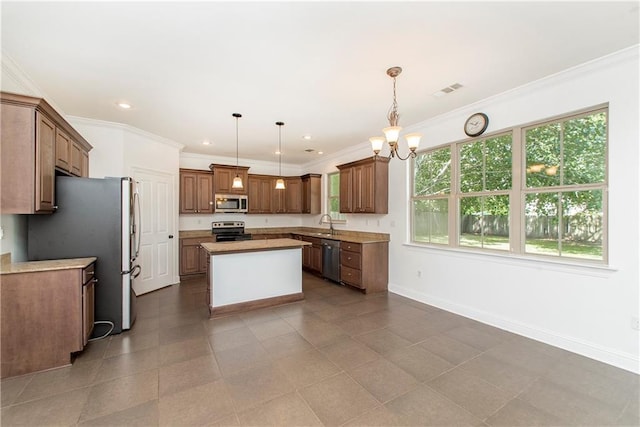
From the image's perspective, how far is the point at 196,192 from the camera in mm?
6133

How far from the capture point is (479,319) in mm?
3527

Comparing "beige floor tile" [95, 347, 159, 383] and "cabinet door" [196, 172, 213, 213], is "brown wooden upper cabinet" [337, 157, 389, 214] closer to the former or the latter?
"cabinet door" [196, 172, 213, 213]

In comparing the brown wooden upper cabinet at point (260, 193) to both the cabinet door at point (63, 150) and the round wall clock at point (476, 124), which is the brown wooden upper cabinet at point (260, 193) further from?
the round wall clock at point (476, 124)

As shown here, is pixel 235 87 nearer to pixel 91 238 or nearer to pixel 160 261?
pixel 91 238

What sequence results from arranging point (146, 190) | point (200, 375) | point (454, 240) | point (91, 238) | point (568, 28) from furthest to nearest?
point (146, 190), point (454, 240), point (91, 238), point (200, 375), point (568, 28)

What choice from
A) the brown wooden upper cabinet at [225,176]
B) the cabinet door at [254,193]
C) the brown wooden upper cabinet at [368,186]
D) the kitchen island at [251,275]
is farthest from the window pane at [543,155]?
the cabinet door at [254,193]

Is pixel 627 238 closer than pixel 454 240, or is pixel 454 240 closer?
pixel 627 238

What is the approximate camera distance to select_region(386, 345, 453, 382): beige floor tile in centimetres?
239

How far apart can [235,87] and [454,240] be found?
361cm

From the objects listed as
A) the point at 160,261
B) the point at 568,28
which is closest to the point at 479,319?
the point at 568,28

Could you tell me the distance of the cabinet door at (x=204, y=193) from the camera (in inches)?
242

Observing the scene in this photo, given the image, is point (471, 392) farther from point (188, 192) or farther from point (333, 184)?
point (188, 192)

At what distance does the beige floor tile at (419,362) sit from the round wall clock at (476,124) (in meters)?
2.84

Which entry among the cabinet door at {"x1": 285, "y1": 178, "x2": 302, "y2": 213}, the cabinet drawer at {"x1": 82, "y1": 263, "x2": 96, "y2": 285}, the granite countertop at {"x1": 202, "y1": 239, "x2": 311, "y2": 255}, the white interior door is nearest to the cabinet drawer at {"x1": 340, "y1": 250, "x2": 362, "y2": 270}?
the granite countertop at {"x1": 202, "y1": 239, "x2": 311, "y2": 255}
